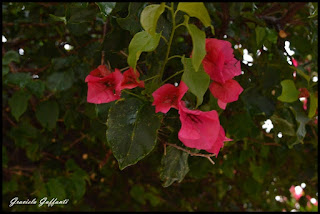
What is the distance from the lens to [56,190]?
30.5 inches

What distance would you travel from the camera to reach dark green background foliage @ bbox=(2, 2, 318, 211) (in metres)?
0.54

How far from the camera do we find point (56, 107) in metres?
0.86

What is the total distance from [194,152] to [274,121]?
0.21 meters

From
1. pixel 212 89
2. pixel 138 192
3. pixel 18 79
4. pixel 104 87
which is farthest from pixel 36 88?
pixel 138 192

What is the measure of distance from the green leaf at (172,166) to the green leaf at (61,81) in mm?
351

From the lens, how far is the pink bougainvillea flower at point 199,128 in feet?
A: 1.36

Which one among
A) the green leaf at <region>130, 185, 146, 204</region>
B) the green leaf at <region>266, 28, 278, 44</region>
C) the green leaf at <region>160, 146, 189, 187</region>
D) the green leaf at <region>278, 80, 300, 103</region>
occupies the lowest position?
the green leaf at <region>130, 185, 146, 204</region>

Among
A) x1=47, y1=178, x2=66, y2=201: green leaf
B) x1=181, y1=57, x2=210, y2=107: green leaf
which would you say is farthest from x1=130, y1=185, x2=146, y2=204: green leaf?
x1=181, y1=57, x2=210, y2=107: green leaf

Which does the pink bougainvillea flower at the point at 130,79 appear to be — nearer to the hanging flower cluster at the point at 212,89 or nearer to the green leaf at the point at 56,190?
the hanging flower cluster at the point at 212,89

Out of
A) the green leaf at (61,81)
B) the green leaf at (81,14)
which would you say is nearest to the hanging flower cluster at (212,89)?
the green leaf at (81,14)

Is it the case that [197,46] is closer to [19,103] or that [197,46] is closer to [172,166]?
[172,166]

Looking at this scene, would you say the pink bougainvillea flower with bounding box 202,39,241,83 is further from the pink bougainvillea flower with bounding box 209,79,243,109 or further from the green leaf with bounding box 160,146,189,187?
the green leaf with bounding box 160,146,189,187

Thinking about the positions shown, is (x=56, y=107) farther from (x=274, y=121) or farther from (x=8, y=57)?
(x=274, y=121)

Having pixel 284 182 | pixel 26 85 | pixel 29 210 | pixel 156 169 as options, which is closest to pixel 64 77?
pixel 26 85
